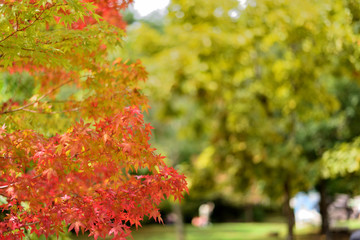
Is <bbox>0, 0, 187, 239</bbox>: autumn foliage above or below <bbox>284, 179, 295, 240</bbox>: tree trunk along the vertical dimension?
above

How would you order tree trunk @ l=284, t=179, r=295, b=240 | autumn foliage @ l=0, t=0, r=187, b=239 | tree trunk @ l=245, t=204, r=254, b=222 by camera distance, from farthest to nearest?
tree trunk @ l=245, t=204, r=254, b=222, tree trunk @ l=284, t=179, r=295, b=240, autumn foliage @ l=0, t=0, r=187, b=239

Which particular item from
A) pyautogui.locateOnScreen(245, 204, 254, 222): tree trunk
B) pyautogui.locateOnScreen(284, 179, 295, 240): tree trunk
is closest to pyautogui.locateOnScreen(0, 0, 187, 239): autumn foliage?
pyautogui.locateOnScreen(284, 179, 295, 240): tree trunk

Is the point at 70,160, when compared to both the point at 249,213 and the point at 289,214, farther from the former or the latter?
the point at 249,213

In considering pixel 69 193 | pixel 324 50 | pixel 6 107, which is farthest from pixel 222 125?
pixel 69 193

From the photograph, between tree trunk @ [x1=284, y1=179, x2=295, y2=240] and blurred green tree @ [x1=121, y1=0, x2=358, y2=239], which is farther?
tree trunk @ [x1=284, y1=179, x2=295, y2=240]

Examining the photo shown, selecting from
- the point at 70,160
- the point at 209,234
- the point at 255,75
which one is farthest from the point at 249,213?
the point at 70,160

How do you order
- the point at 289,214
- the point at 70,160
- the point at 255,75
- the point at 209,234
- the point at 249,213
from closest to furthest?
the point at 70,160
the point at 289,214
the point at 255,75
the point at 209,234
the point at 249,213

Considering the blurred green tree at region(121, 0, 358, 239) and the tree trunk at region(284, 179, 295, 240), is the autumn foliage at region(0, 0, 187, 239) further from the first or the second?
the tree trunk at region(284, 179, 295, 240)

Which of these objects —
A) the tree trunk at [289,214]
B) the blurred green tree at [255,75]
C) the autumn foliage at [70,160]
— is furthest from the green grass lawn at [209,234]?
the autumn foliage at [70,160]

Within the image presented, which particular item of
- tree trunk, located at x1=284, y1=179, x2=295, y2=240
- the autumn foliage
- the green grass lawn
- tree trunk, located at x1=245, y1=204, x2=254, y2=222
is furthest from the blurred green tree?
tree trunk, located at x1=245, y1=204, x2=254, y2=222

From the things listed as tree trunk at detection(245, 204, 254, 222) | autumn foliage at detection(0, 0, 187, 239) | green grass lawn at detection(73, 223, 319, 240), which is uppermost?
autumn foliage at detection(0, 0, 187, 239)

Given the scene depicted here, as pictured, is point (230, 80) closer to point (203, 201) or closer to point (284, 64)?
point (284, 64)

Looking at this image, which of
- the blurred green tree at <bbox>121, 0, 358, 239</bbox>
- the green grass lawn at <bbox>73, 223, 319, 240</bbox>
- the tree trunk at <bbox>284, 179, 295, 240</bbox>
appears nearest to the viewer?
the blurred green tree at <bbox>121, 0, 358, 239</bbox>

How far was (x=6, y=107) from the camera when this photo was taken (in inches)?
202
